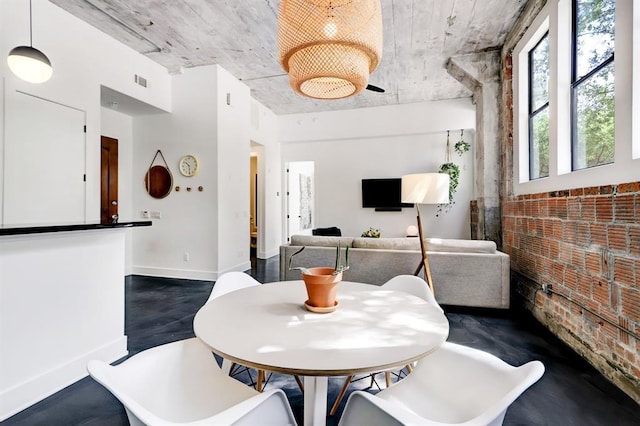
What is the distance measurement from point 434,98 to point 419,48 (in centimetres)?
218

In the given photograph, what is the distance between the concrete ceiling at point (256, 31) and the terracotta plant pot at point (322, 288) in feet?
10.1

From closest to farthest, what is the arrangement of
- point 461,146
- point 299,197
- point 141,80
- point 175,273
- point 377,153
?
point 141,80 < point 175,273 < point 461,146 < point 377,153 < point 299,197

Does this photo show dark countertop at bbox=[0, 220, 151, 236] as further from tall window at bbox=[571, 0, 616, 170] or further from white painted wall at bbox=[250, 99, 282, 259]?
white painted wall at bbox=[250, 99, 282, 259]

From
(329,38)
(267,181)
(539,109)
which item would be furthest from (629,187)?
(267,181)

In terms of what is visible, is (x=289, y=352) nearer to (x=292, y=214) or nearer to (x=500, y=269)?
(x=500, y=269)

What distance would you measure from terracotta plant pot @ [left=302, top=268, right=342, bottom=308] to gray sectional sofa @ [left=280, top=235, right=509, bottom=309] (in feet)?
7.14

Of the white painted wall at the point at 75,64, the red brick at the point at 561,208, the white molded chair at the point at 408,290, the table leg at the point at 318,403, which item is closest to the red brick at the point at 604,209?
the red brick at the point at 561,208

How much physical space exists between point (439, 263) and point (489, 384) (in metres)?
2.29

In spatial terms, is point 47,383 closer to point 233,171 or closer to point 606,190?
point 233,171

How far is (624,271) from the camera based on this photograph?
190 cm

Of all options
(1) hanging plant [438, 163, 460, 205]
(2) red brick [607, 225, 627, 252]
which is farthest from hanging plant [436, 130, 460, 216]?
(2) red brick [607, 225, 627, 252]

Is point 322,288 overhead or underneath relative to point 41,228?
underneath

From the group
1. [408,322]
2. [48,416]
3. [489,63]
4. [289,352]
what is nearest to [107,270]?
[48,416]

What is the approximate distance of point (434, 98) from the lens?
6.13 meters
